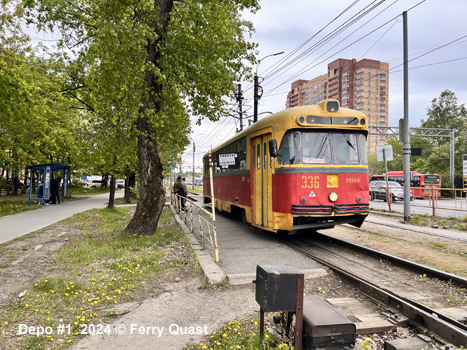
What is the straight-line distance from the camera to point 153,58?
9680 mm

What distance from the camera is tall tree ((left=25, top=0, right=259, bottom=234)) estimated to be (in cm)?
831

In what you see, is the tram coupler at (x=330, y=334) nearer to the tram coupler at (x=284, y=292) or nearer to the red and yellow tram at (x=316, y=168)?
the tram coupler at (x=284, y=292)

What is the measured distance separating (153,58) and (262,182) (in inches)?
183

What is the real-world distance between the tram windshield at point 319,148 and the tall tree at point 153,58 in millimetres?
3083

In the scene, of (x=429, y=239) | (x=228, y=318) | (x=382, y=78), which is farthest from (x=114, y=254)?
(x=382, y=78)

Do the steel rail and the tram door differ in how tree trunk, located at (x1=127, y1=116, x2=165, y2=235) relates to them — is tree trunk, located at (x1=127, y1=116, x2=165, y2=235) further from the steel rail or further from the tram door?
the steel rail

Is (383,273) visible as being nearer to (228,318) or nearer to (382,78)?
(228,318)

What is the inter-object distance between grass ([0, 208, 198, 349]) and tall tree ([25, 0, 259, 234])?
1542 mm

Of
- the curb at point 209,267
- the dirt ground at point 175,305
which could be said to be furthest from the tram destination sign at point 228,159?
the dirt ground at point 175,305

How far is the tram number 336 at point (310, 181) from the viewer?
25.6ft

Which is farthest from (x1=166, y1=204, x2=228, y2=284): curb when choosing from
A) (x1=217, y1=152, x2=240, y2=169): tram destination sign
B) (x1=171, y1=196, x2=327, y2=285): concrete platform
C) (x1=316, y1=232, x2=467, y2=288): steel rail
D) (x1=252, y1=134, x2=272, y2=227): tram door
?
(x1=316, y1=232, x2=467, y2=288): steel rail

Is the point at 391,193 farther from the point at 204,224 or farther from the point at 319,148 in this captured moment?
the point at 319,148

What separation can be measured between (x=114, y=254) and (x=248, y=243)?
3302 millimetres

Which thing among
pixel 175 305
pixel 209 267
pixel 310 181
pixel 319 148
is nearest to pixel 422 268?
pixel 310 181
